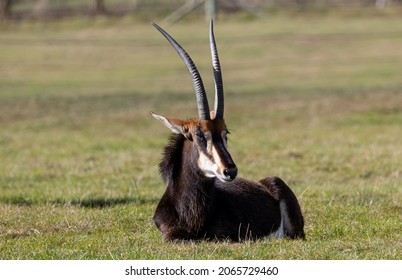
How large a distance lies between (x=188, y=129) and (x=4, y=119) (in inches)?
817

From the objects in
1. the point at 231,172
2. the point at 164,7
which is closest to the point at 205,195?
the point at 231,172

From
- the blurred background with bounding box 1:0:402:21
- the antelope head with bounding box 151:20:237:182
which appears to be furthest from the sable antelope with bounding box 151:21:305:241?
the blurred background with bounding box 1:0:402:21

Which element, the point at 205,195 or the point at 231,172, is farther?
the point at 205,195

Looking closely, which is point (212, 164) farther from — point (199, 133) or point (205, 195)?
point (205, 195)

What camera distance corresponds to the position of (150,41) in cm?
6306

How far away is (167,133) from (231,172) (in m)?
17.1

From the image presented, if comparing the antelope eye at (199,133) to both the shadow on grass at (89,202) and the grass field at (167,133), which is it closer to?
the grass field at (167,133)

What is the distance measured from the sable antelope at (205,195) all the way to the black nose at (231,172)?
312mm

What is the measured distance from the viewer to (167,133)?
84.0 ft

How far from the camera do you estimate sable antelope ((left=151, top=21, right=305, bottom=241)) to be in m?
9.08

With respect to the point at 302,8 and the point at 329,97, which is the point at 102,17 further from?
the point at 329,97

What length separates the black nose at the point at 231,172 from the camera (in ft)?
28.0

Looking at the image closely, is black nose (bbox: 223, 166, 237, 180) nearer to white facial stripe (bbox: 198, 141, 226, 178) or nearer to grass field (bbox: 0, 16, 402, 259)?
white facial stripe (bbox: 198, 141, 226, 178)

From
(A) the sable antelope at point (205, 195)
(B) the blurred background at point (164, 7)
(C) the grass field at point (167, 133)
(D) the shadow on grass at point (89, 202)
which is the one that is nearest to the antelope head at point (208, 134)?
(A) the sable antelope at point (205, 195)
